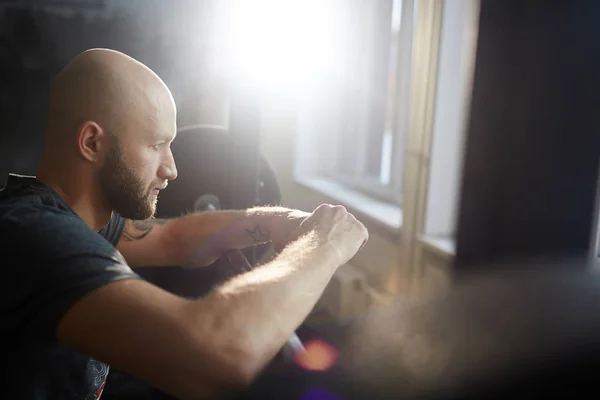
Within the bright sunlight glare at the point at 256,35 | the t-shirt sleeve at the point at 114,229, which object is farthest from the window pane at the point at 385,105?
the t-shirt sleeve at the point at 114,229

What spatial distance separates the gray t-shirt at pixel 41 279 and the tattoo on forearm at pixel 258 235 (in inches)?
13.1

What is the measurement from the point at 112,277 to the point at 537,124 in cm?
56

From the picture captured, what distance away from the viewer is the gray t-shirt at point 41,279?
1.77ft

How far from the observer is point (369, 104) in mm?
2066

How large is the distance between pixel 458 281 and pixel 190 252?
484mm

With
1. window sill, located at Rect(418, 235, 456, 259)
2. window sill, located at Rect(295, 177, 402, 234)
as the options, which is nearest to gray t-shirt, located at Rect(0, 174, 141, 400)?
window sill, located at Rect(418, 235, 456, 259)

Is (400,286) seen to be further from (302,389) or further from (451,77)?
A: (302,389)

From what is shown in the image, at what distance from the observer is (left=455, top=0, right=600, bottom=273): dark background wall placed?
2.30 ft

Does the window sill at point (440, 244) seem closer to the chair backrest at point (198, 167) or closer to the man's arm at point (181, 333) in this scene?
the chair backrest at point (198, 167)

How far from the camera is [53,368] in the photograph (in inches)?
24.6

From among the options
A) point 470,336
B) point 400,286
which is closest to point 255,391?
point 470,336

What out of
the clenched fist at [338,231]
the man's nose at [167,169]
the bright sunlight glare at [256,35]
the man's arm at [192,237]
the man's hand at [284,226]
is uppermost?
the bright sunlight glare at [256,35]

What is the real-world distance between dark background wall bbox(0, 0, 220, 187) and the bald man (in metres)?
0.58

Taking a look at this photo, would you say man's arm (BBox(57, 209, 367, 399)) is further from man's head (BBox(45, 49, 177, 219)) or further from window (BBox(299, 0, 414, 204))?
window (BBox(299, 0, 414, 204))
